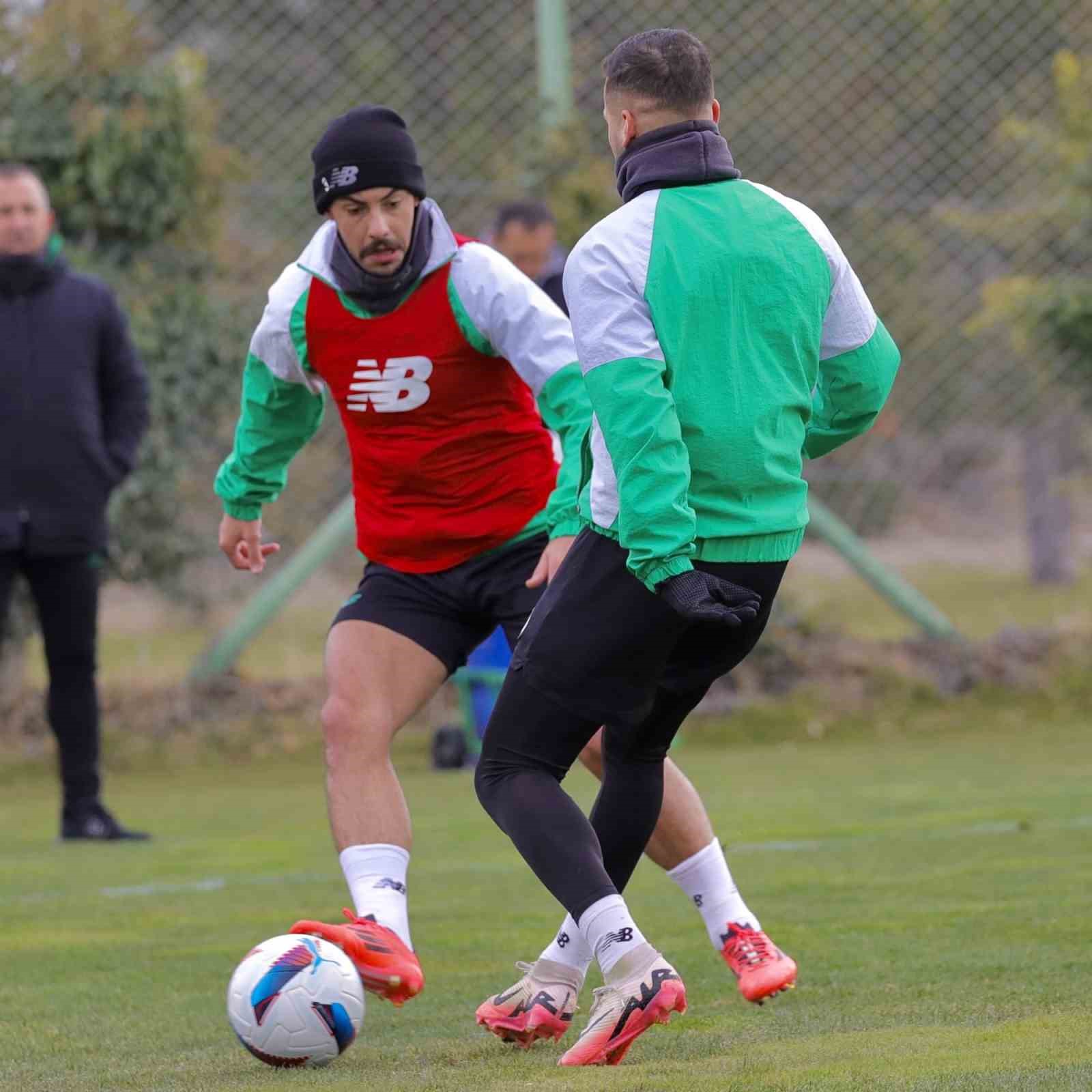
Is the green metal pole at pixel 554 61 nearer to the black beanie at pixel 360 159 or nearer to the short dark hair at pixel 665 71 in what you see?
the black beanie at pixel 360 159

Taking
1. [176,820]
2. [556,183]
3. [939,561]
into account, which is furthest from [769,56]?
[176,820]

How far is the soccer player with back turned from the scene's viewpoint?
3.47 m

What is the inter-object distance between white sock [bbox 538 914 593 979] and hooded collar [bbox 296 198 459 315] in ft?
4.86

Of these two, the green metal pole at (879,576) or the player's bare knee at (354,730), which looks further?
the green metal pole at (879,576)

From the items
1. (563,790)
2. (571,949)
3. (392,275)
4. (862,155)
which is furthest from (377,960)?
(862,155)

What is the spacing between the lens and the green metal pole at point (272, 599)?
10.4 meters

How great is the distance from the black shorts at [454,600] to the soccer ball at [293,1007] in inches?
39.0

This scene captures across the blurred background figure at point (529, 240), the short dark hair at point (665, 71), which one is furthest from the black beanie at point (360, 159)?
the blurred background figure at point (529, 240)

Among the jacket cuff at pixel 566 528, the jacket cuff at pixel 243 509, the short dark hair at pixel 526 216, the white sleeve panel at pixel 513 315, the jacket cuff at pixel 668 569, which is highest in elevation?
the white sleeve panel at pixel 513 315

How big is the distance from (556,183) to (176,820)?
4.48 metres

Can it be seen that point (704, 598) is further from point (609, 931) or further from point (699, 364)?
point (609, 931)

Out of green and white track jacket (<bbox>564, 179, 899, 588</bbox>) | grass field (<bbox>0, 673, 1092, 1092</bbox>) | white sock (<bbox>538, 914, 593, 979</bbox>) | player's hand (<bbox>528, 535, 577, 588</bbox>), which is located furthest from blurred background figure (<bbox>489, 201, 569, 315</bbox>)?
white sock (<bbox>538, 914, 593, 979</bbox>)

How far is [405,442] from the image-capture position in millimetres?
4648

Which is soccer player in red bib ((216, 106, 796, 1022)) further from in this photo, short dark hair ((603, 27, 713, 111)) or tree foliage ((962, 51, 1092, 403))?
tree foliage ((962, 51, 1092, 403))
